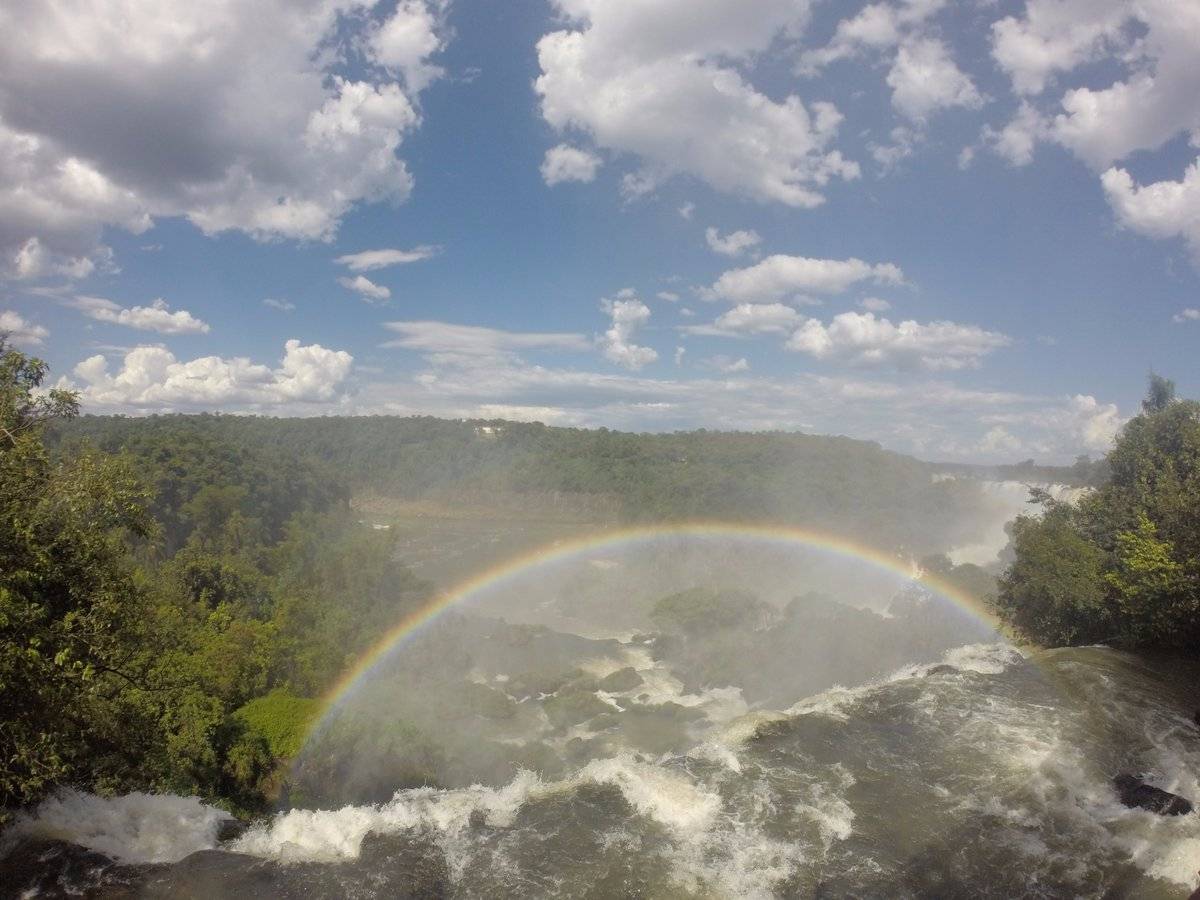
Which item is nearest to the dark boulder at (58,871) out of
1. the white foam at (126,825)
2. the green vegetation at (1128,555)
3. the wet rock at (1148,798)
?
the white foam at (126,825)

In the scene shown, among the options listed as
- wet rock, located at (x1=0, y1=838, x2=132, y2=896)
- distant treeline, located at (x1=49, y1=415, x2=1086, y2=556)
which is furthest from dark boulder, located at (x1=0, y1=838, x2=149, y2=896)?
distant treeline, located at (x1=49, y1=415, x2=1086, y2=556)

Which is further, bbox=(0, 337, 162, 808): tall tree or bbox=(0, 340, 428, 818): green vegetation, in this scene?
bbox=(0, 340, 428, 818): green vegetation

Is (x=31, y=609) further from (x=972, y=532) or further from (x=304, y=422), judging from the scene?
(x=304, y=422)

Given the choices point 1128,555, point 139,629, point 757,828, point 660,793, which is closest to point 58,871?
point 139,629

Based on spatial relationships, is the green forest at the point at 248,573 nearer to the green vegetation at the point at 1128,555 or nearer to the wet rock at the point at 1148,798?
the green vegetation at the point at 1128,555

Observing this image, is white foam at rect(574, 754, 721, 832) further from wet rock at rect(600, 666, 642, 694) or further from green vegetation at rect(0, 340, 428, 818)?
wet rock at rect(600, 666, 642, 694)

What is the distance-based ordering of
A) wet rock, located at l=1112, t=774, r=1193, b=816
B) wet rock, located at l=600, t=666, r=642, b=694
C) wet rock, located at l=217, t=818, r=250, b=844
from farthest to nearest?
1. wet rock, located at l=600, t=666, r=642, b=694
2. wet rock, located at l=1112, t=774, r=1193, b=816
3. wet rock, located at l=217, t=818, r=250, b=844
